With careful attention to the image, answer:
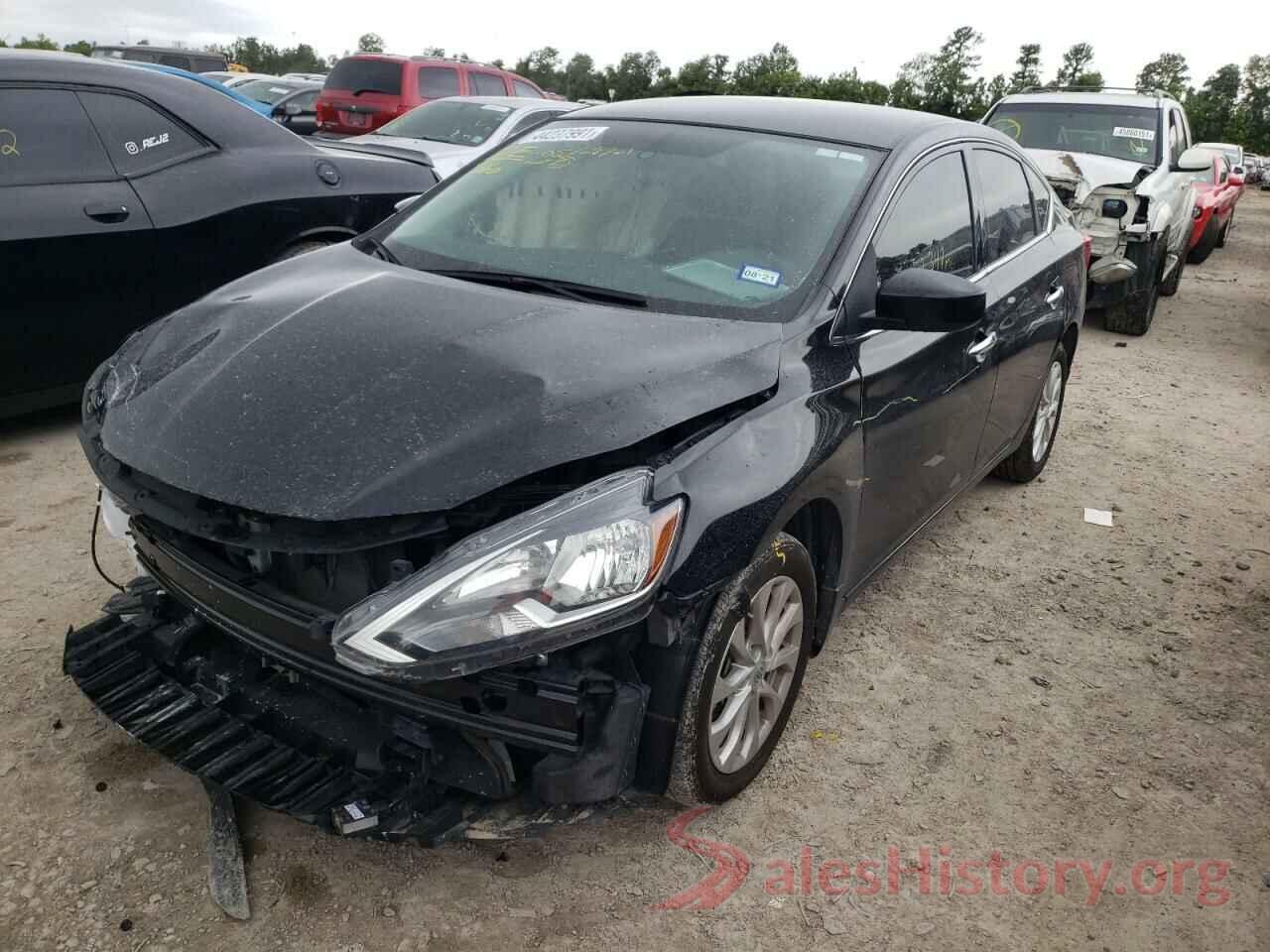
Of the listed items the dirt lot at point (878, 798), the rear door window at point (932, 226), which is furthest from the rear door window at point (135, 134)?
the rear door window at point (932, 226)

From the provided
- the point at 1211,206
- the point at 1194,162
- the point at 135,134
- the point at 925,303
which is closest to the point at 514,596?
the point at 925,303

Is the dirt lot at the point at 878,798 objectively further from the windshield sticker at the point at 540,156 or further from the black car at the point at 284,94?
the black car at the point at 284,94

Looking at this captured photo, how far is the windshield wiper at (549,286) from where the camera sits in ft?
8.65

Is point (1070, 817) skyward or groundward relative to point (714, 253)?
groundward

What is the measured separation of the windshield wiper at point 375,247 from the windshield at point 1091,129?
6.93 metres

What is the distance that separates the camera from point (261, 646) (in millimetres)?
2127

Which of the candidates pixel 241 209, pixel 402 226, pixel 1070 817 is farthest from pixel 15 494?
pixel 1070 817

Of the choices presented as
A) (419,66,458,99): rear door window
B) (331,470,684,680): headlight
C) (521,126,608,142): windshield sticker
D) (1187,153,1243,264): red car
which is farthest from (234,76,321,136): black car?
(331,470,684,680): headlight

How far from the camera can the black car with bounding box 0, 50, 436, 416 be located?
4141 mm

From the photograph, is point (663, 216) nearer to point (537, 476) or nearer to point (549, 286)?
point (549, 286)

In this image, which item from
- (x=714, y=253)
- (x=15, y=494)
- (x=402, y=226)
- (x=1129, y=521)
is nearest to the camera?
(x=714, y=253)

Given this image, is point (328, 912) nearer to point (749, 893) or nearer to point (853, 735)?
point (749, 893)

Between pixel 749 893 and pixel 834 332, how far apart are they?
137cm

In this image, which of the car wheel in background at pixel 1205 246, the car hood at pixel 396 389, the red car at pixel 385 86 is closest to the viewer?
the car hood at pixel 396 389
